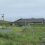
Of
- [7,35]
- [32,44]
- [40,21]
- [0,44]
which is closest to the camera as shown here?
[0,44]

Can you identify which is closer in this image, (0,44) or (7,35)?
(0,44)

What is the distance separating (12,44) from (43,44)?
9.46ft

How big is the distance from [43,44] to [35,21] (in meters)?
48.9

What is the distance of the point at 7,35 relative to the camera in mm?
16031

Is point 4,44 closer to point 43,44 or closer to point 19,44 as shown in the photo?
point 19,44

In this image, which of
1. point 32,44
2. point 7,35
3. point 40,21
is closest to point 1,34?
point 7,35

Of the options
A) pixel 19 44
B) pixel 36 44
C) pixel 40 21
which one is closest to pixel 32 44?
pixel 36 44

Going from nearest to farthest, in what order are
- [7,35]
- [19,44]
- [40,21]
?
1. [19,44]
2. [7,35]
3. [40,21]

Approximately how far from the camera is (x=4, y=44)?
12.0 meters

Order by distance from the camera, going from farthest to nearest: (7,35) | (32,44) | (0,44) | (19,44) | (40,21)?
1. (40,21)
2. (7,35)
3. (32,44)
4. (19,44)
5. (0,44)

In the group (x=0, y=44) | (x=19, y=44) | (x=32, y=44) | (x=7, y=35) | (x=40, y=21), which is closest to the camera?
(x=0, y=44)

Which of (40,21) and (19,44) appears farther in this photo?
(40,21)

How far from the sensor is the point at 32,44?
13648 mm

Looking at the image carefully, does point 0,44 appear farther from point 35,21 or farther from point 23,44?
point 35,21
